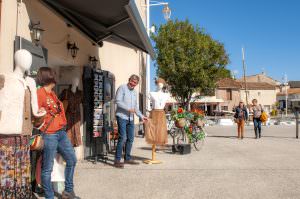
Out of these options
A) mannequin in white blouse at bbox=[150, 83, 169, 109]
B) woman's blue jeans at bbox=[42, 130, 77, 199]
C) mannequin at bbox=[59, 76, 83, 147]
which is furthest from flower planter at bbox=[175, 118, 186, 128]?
woman's blue jeans at bbox=[42, 130, 77, 199]

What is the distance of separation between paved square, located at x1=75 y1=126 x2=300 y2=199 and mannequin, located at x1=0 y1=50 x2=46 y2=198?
1522 mm

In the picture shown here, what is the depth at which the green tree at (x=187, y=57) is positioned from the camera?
105 feet

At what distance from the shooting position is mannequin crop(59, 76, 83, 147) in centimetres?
709

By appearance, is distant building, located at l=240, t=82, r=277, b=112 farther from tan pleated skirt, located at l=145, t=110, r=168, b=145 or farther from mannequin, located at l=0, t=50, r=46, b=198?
mannequin, located at l=0, t=50, r=46, b=198

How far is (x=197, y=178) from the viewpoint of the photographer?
20.2 feet

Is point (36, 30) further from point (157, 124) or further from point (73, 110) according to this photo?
point (157, 124)

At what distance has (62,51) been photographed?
7098mm

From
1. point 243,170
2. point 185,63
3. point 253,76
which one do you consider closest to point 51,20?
point 243,170

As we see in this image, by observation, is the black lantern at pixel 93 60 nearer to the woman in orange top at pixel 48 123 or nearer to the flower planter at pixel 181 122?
the flower planter at pixel 181 122

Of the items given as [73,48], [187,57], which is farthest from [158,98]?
[187,57]

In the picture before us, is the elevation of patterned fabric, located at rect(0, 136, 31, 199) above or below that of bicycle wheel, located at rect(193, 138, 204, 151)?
above

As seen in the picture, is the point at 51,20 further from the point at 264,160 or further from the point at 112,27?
the point at 264,160

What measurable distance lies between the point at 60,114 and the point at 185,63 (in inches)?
1114

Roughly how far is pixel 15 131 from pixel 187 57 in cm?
2931
